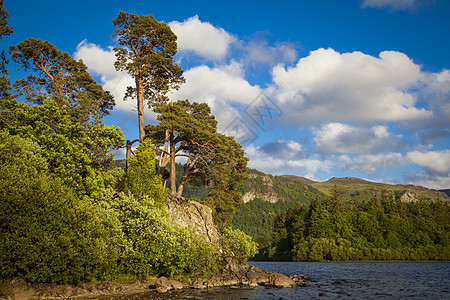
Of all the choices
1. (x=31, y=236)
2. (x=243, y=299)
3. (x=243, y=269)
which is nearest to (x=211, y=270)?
(x=243, y=269)

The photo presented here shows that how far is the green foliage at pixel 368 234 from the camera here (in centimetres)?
11419

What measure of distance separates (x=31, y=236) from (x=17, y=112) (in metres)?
13.4

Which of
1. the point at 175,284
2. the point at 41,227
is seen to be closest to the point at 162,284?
the point at 175,284

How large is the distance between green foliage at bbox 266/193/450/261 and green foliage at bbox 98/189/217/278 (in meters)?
89.3

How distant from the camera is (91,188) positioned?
33062mm

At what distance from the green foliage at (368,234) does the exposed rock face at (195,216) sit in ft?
261

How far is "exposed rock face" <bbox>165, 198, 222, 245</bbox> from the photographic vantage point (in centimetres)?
4247

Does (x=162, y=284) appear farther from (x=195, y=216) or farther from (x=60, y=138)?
(x=60, y=138)

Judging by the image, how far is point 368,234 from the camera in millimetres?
125750

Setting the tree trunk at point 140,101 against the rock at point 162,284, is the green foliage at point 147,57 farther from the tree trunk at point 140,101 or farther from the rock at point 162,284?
the rock at point 162,284

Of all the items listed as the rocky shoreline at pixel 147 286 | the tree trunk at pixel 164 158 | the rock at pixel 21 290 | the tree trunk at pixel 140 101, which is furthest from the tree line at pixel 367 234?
the rock at pixel 21 290

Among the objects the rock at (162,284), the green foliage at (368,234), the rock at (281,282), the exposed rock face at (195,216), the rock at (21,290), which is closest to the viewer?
the rock at (21,290)

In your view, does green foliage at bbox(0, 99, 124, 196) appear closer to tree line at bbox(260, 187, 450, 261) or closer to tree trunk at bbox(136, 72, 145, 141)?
tree trunk at bbox(136, 72, 145, 141)

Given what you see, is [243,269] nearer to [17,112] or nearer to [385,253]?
[17,112]
